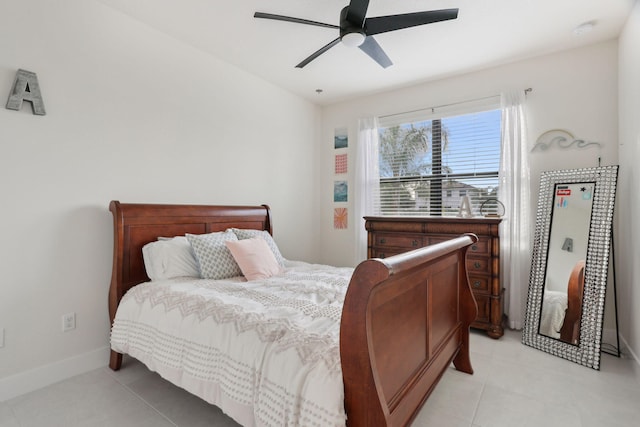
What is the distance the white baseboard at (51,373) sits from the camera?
77.4 inches

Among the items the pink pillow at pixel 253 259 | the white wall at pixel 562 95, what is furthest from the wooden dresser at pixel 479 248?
the pink pillow at pixel 253 259

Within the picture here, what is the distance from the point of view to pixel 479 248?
117 inches

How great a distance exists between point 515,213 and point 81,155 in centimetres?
376

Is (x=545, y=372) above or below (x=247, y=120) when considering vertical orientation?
below

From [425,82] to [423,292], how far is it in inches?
117

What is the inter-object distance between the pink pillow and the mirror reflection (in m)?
→ 2.32

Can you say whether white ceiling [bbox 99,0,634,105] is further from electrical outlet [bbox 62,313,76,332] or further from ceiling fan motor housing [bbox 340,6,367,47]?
electrical outlet [bbox 62,313,76,332]

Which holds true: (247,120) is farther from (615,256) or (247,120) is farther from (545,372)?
(615,256)

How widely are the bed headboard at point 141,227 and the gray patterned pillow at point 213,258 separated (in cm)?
30

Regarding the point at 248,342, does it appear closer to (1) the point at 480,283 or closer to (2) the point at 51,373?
(2) the point at 51,373

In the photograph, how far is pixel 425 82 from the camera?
12.3ft

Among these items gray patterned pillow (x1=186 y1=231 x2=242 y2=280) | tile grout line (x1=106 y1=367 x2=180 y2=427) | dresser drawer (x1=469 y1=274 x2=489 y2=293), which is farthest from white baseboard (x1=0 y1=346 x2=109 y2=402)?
dresser drawer (x1=469 y1=274 x2=489 y2=293)

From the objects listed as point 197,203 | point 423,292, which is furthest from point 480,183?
point 197,203

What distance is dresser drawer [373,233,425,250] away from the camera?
327 cm
